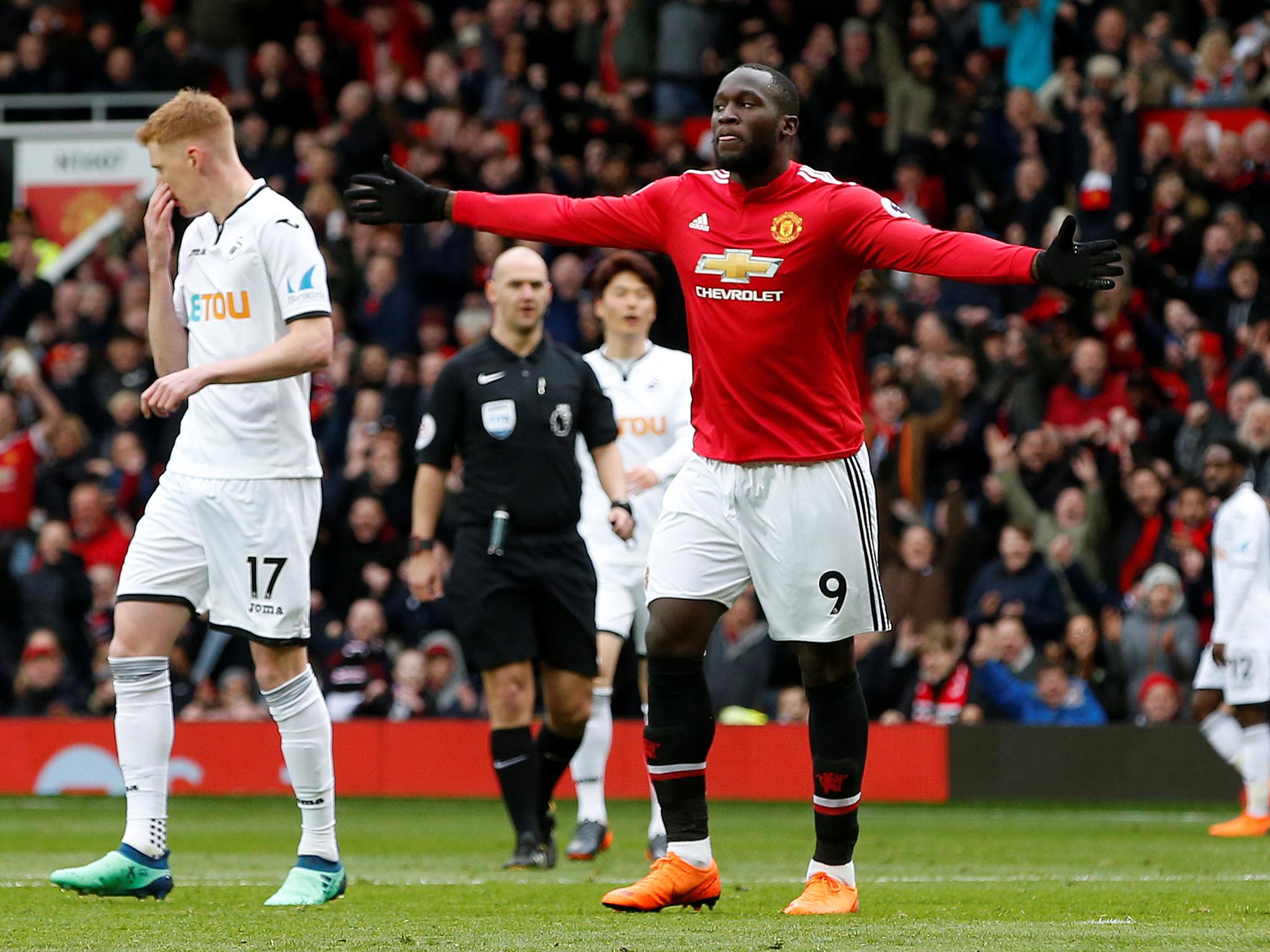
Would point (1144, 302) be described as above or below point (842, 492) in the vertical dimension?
above

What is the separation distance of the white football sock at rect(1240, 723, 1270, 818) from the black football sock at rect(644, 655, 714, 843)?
568cm

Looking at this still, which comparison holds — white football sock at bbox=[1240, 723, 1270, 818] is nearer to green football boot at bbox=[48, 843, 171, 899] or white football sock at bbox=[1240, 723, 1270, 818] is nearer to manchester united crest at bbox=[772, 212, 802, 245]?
manchester united crest at bbox=[772, 212, 802, 245]

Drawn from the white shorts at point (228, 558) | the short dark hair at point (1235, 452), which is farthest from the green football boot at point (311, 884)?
the short dark hair at point (1235, 452)

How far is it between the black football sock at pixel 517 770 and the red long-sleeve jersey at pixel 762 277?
2678 mm

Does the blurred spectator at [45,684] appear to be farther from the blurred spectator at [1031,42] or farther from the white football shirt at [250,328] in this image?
the blurred spectator at [1031,42]

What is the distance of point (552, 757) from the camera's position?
9.02 m

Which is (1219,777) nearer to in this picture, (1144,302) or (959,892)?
(1144,302)

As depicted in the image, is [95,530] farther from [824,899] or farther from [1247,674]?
[824,899]

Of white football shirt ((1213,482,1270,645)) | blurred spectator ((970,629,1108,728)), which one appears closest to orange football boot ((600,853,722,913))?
white football shirt ((1213,482,1270,645))

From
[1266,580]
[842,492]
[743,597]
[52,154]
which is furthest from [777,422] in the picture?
[52,154]

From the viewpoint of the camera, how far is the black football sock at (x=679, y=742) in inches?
248

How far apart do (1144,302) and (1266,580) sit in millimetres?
4488

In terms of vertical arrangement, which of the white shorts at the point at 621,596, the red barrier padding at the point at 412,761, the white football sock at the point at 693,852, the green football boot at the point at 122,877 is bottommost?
the red barrier padding at the point at 412,761

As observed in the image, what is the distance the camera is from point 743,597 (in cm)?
1388
